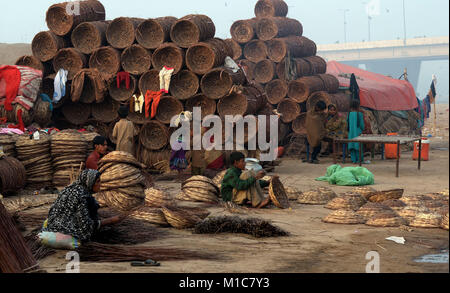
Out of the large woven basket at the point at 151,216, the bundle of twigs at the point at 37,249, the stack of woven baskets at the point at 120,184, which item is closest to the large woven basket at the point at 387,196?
the large woven basket at the point at 151,216

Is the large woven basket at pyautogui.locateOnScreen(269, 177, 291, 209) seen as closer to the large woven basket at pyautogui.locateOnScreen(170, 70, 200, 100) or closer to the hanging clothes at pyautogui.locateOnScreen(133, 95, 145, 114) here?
the large woven basket at pyautogui.locateOnScreen(170, 70, 200, 100)

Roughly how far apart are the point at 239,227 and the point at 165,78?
6282 millimetres

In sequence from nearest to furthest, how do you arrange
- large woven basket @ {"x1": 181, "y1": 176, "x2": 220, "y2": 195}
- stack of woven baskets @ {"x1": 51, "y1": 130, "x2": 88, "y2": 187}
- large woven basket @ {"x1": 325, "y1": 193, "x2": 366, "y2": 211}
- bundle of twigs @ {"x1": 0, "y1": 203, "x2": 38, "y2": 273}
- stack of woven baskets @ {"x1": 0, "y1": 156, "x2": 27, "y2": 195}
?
1. bundle of twigs @ {"x1": 0, "y1": 203, "x2": 38, "y2": 273}
2. large woven basket @ {"x1": 325, "y1": 193, "x2": 366, "y2": 211}
3. large woven basket @ {"x1": 181, "y1": 176, "x2": 220, "y2": 195}
4. stack of woven baskets @ {"x1": 0, "y1": 156, "x2": 27, "y2": 195}
5. stack of woven baskets @ {"x1": 51, "y1": 130, "x2": 88, "y2": 187}

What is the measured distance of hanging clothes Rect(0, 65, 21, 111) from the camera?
11.6 metres

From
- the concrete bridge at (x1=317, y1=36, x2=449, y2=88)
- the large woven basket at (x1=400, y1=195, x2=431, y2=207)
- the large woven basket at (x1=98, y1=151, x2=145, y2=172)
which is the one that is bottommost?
the large woven basket at (x1=400, y1=195, x2=431, y2=207)

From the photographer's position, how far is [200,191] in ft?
28.3

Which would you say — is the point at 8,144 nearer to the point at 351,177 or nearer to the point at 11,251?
the point at 11,251

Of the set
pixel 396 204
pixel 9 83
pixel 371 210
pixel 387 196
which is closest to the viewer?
pixel 371 210

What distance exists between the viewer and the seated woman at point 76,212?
18.8ft

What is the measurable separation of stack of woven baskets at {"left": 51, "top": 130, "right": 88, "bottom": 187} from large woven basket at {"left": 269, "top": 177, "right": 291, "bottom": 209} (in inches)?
151

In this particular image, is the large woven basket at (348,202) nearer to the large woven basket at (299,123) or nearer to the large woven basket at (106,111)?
the large woven basket at (106,111)

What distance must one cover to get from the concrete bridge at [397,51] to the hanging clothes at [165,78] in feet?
160

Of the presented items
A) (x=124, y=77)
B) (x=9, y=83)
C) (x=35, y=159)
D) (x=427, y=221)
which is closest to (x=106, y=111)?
(x=124, y=77)

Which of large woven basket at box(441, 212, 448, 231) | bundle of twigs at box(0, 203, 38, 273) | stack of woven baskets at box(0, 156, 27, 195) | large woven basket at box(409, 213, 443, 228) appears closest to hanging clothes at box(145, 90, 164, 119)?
stack of woven baskets at box(0, 156, 27, 195)
